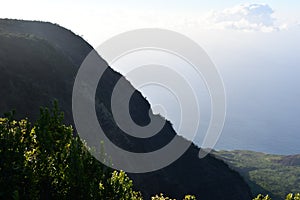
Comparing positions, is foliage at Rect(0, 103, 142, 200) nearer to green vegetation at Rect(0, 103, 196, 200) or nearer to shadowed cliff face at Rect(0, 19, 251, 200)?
green vegetation at Rect(0, 103, 196, 200)

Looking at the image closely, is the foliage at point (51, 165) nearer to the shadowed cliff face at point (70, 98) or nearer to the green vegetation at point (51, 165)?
the green vegetation at point (51, 165)

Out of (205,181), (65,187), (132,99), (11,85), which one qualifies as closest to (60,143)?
(65,187)

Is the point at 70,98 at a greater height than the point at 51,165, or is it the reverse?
the point at 70,98

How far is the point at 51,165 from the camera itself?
16.3m

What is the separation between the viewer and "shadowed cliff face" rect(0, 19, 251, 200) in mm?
49375

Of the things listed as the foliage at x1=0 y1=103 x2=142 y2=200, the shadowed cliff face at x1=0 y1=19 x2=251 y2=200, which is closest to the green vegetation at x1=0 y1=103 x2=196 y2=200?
the foliage at x1=0 y1=103 x2=142 y2=200

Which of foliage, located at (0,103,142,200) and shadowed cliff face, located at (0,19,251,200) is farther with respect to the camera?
shadowed cliff face, located at (0,19,251,200)

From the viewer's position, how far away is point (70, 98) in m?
56.9

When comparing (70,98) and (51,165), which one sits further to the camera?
(70,98)

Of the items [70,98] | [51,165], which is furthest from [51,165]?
[70,98]

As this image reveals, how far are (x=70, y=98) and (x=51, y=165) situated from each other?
41.8 meters

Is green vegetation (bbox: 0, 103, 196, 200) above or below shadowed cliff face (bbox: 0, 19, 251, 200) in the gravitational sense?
Result: below

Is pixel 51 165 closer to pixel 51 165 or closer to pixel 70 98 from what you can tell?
pixel 51 165

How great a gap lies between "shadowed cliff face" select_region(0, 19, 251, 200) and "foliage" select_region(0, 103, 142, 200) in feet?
99.6
